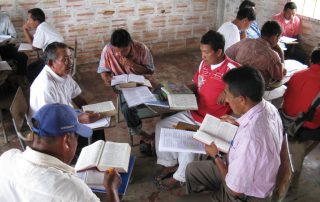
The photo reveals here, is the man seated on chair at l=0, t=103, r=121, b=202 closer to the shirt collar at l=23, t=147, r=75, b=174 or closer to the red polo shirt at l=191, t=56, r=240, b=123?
the shirt collar at l=23, t=147, r=75, b=174

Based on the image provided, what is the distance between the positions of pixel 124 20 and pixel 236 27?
2530 mm

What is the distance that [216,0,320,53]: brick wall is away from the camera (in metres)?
5.34

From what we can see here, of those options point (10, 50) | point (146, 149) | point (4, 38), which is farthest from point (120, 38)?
point (10, 50)

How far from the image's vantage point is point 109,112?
104 inches

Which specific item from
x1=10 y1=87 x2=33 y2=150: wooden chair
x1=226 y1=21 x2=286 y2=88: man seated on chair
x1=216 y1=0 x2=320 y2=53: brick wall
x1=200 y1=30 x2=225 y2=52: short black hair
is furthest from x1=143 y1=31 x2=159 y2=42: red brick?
x1=10 y1=87 x2=33 y2=150: wooden chair

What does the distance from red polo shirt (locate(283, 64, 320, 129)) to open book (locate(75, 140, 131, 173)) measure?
69.4 inches

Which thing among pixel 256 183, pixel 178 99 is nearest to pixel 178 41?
pixel 178 99

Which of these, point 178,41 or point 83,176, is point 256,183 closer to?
point 83,176

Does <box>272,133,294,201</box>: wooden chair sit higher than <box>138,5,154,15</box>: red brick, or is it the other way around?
<box>138,5,154,15</box>: red brick

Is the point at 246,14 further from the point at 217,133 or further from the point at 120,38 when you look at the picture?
the point at 217,133

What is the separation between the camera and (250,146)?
187cm

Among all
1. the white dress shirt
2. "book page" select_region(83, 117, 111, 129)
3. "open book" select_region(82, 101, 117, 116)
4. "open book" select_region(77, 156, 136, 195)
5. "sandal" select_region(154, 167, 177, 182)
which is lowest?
"sandal" select_region(154, 167, 177, 182)

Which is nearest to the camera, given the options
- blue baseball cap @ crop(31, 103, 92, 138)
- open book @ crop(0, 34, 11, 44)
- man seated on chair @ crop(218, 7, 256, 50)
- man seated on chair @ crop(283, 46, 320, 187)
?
blue baseball cap @ crop(31, 103, 92, 138)

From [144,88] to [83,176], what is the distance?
4.59 feet
